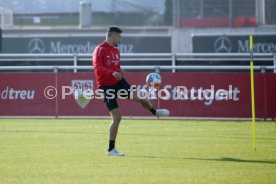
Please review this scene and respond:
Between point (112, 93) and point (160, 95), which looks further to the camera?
point (160, 95)

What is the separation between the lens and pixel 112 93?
13.9 m

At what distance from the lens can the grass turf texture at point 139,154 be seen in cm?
1104

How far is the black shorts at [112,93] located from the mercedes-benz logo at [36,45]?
24.9 meters

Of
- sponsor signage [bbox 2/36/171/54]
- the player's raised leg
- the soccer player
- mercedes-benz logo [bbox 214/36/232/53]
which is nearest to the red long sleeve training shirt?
the soccer player

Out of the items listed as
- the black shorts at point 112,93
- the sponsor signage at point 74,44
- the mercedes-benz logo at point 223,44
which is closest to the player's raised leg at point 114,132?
the black shorts at point 112,93

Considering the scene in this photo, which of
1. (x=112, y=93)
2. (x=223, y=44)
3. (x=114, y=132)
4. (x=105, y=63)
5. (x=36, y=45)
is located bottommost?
(x=114, y=132)

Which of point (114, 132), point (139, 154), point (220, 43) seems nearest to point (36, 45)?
point (220, 43)

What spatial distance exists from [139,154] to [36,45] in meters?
26.0

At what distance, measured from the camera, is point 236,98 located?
23.0 metres

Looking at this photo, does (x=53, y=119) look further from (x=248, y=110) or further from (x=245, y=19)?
(x=245, y=19)

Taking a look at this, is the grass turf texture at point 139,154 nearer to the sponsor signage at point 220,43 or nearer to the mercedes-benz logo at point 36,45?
the sponsor signage at point 220,43

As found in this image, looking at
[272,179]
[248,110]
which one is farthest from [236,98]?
[272,179]

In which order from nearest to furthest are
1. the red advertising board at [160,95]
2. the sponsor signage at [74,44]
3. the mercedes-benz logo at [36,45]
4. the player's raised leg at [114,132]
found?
the player's raised leg at [114,132]
the red advertising board at [160,95]
the sponsor signage at [74,44]
the mercedes-benz logo at [36,45]

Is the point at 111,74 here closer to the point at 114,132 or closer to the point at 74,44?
the point at 114,132
